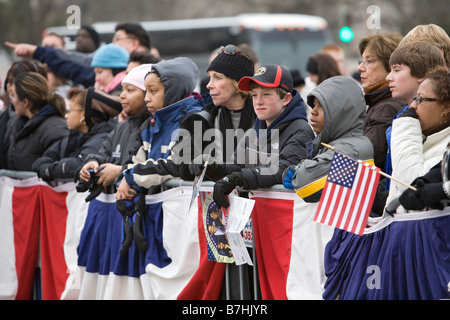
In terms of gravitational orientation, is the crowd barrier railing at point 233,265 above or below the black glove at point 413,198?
below

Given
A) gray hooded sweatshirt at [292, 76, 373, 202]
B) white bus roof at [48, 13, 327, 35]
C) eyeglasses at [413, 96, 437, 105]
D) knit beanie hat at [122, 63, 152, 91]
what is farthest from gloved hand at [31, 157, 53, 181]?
white bus roof at [48, 13, 327, 35]

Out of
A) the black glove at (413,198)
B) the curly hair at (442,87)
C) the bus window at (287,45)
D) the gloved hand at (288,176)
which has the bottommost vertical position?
the black glove at (413,198)

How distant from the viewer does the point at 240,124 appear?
6.41 m

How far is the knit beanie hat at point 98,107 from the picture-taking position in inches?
314

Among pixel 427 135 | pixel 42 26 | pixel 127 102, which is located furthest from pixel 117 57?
Answer: pixel 42 26

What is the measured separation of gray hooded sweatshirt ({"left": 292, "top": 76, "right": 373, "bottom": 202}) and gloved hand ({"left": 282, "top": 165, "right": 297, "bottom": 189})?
0.13m

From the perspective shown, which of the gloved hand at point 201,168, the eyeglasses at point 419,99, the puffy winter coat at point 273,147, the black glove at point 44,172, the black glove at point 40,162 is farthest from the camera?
the black glove at point 40,162

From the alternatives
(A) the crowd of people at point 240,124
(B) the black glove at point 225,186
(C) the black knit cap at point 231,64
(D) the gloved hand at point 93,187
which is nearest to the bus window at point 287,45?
(A) the crowd of people at point 240,124

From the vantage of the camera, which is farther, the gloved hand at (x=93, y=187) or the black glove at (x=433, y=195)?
the gloved hand at (x=93, y=187)

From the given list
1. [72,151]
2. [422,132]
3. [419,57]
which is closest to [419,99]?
[422,132]

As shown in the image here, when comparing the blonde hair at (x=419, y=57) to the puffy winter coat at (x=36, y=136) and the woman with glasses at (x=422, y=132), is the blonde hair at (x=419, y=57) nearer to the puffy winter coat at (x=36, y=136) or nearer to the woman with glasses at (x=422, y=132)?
the woman with glasses at (x=422, y=132)

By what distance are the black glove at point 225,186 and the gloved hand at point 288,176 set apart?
1.14 ft

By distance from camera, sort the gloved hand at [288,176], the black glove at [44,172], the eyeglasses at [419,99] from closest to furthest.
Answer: the eyeglasses at [419,99] → the gloved hand at [288,176] → the black glove at [44,172]

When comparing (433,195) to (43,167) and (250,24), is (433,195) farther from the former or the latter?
(250,24)
